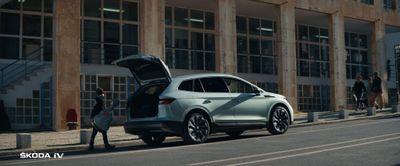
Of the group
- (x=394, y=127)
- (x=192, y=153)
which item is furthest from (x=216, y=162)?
(x=394, y=127)

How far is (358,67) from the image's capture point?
36.8 m

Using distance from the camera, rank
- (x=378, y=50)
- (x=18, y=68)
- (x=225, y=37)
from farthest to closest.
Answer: (x=378, y=50) → (x=225, y=37) → (x=18, y=68)

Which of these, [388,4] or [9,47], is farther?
[388,4]

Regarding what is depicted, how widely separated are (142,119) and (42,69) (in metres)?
10.1

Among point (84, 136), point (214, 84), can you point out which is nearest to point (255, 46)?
point (214, 84)

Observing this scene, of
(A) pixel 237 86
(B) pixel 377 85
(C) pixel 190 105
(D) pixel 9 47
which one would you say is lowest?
(C) pixel 190 105

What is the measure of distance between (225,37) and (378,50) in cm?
1315

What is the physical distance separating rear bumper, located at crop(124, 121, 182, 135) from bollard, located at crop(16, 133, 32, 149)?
248 cm

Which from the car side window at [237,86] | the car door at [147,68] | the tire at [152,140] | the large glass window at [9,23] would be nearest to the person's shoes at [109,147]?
the tire at [152,140]

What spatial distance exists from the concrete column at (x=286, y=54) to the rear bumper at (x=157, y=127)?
1517 cm

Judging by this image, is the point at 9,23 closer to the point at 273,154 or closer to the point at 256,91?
the point at 256,91

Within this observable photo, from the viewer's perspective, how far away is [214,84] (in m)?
13.0

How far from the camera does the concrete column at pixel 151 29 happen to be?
21.2 m

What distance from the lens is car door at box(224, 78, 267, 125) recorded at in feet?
43.3
